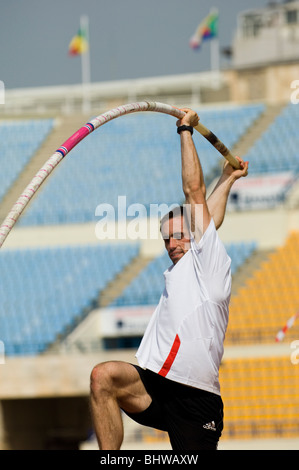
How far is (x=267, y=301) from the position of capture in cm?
1664

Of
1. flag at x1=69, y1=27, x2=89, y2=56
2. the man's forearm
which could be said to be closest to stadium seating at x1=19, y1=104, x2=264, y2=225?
flag at x1=69, y1=27, x2=89, y2=56

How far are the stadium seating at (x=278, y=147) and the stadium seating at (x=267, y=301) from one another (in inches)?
120

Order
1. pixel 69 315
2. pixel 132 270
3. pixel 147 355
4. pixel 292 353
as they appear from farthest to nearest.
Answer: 1. pixel 132 270
2. pixel 69 315
3. pixel 292 353
4. pixel 147 355

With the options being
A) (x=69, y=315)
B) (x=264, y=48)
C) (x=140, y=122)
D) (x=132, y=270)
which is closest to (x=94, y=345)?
(x=69, y=315)

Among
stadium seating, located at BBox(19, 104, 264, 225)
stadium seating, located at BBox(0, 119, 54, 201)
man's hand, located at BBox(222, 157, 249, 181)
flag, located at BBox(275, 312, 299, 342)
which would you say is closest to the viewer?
man's hand, located at BBox(222, 157, 249, 181)

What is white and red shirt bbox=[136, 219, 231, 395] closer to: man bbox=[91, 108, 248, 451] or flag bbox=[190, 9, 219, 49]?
man bbox=[91, 108, 248, 451]

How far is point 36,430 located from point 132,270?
13.0ft

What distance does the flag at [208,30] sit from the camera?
28.8 metres

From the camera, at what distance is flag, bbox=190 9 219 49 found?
94.6ft

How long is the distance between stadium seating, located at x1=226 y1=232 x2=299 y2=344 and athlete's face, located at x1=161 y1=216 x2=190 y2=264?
9.93 metres

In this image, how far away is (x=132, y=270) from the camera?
18734 mm

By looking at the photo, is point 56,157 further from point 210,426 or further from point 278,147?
point 278,147

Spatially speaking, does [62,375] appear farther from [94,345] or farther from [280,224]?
[280,224]

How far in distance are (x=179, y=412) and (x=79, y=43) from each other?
81.8 ft
